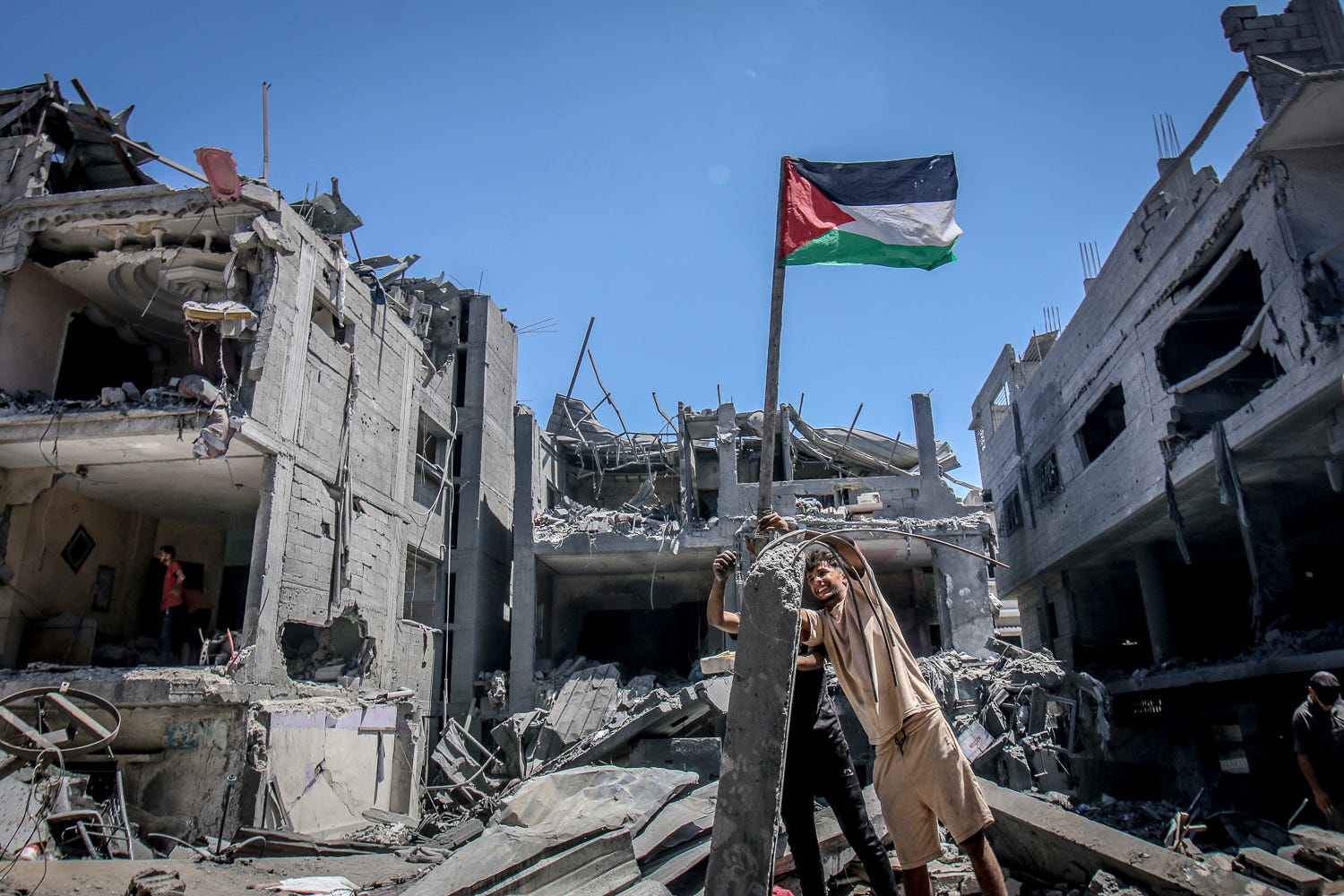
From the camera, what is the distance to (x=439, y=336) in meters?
20.8

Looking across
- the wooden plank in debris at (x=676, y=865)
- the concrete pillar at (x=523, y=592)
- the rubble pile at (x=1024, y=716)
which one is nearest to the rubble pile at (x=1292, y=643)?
the rubble pile at (x=1024, y=716)

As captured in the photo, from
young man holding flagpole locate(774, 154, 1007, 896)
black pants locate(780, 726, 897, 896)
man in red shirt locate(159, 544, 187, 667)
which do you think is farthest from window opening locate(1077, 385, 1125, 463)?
man in red shirt locate(159, 544, 187, 667)

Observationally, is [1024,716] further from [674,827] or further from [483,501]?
[483,501]

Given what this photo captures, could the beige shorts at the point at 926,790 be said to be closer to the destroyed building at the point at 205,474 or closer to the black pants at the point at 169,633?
the destroyed building at the point at 205,474

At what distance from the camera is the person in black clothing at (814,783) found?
388cm

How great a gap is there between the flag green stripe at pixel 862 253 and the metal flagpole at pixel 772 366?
0.77 ft

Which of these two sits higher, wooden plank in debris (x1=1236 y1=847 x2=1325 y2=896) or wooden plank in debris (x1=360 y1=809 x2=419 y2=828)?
wooden plank in debris (x1=1236 y1=847 x2=1325 y2=896)

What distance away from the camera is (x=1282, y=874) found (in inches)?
182

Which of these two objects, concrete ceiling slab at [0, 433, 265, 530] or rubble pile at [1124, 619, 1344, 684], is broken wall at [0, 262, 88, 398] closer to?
concrete ceiling slab at [0, 433, 265, 530]

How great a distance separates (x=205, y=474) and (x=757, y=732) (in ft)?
39.9

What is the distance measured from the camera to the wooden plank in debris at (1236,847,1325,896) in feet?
14.8

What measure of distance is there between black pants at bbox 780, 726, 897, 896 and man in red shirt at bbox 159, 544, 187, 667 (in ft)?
38.4

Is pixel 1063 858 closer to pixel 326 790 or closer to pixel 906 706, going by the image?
Result: pixel 906 706

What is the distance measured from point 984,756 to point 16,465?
51.7 feet
